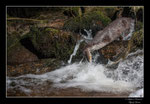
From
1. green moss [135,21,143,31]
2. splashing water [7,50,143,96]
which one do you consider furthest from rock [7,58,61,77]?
green moss [135,21,143,31]

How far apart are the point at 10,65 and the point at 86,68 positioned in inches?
81.9

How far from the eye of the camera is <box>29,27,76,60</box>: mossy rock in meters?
4.72

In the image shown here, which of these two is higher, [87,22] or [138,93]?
[87,22]

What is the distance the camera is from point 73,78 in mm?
Answer: 4211

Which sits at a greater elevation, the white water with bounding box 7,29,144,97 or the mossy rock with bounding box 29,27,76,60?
the mossy rock with bounding box 29,27,76,60

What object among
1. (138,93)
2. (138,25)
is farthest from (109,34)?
(138,93)

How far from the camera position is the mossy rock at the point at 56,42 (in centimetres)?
472

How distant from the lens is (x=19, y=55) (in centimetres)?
489

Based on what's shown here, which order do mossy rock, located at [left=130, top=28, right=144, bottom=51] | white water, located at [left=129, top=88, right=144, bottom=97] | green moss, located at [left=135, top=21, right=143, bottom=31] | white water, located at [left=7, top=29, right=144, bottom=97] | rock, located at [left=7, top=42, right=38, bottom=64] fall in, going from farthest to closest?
1. rock, located at [left=7, top=42, right=38, bottom=64]
2. green moss, located at [left=135, top=21, right=143, bottom=31]
3. mossy rock, located at [left=130, top=28, right=144, bottom=51]
4. white water, located at [left=7, top=29, right=144, bottom=97]
5. white water, located at [left=129, top=88, right=144, bottom=97]

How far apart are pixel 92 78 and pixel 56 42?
1434mm

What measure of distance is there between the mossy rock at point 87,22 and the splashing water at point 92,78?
1039 millimetres

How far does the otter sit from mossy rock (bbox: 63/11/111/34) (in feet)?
0.72

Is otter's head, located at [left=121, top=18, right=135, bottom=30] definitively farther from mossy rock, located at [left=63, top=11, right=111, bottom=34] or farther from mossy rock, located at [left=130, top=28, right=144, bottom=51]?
mossy rock, located at [left=63, top=11, right=111, bottom=34]

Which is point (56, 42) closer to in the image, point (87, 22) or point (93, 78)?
point (87, 22)
